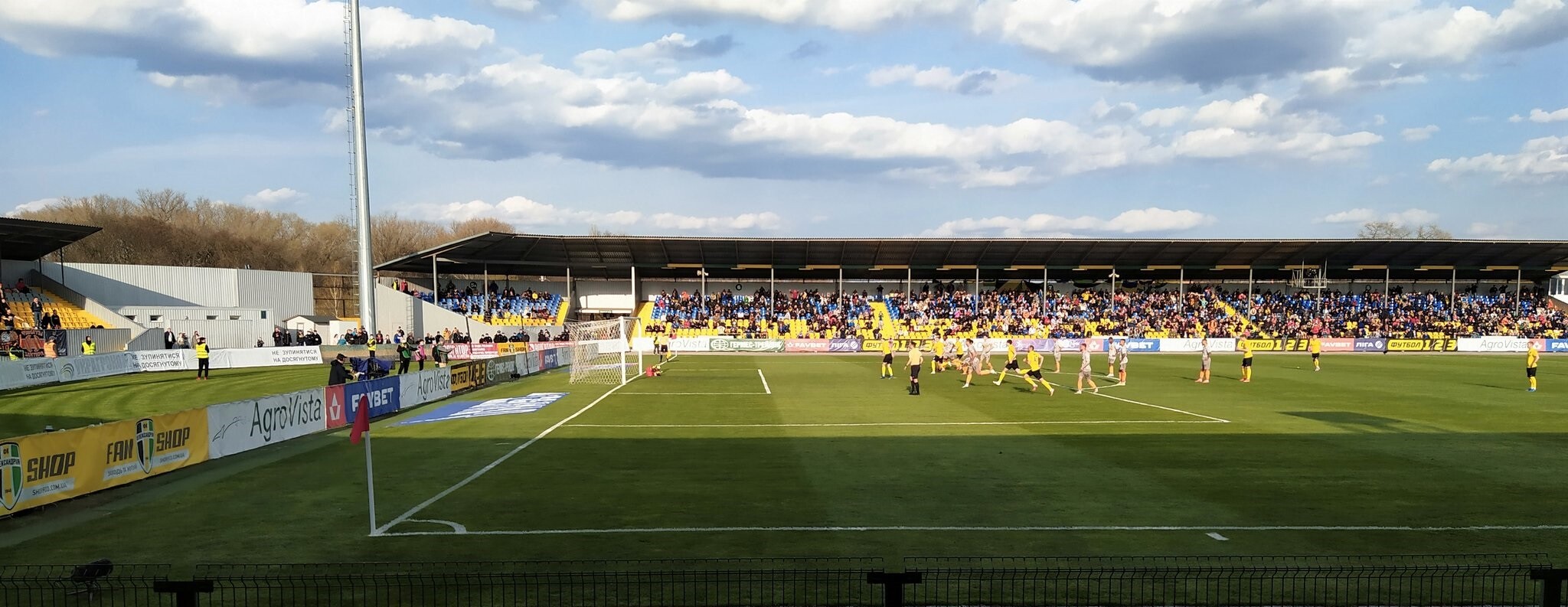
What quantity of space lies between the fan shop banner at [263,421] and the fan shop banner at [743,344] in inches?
1479

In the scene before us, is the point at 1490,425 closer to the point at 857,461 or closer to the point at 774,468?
the point at 857,461

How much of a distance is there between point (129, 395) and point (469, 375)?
10990 millimetres

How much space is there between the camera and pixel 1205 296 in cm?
6694

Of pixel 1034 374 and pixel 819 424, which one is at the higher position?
pixel 1034 374

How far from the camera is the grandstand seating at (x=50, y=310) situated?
4066 cm

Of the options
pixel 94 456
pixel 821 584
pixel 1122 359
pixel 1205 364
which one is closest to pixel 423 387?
pixel 94 456

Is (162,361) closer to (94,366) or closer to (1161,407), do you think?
(94,366)

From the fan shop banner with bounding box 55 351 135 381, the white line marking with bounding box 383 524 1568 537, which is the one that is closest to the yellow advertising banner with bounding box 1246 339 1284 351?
the white line marking with bounding box 383 524 1568 537

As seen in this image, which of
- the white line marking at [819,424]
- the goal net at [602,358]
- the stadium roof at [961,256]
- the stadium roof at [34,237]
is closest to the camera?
the white line marking at [819,424]

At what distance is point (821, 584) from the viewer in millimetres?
8523

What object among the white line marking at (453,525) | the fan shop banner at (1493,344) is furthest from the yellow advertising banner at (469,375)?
the fan shop banner at (1493,344)

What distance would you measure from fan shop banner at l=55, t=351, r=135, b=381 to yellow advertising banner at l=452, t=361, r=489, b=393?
16701mm

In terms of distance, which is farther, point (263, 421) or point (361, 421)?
point (263, 421)

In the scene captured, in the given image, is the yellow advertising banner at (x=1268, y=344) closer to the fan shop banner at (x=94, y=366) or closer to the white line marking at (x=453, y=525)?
the white line marking at (x=453, y=525)
